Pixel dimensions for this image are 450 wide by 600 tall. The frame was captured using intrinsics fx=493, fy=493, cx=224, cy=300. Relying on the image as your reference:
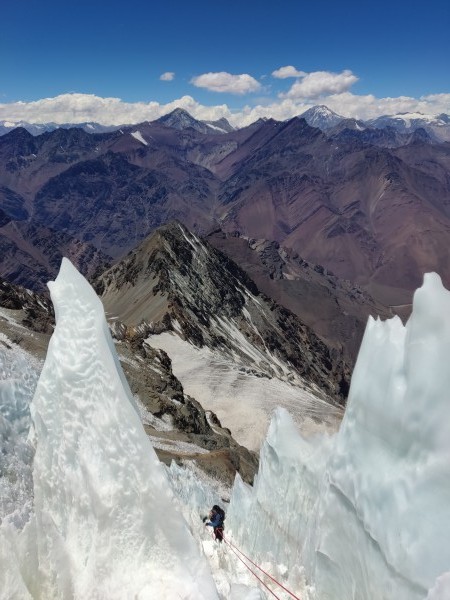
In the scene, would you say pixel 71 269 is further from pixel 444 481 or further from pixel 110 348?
pixel 444 481

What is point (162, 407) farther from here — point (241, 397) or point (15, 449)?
point (15, 449)

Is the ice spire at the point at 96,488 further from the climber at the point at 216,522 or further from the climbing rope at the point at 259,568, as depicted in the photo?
the climber at the point at 216,522

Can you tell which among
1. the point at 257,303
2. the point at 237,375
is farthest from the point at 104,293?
the point at 237,375

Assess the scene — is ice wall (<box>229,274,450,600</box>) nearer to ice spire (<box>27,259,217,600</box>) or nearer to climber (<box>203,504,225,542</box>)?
climber (<box>203,504,225,542</box>)

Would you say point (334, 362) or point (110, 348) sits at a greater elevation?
point (110, 348)

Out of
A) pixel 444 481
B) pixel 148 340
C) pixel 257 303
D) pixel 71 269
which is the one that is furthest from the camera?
pixel 257 303

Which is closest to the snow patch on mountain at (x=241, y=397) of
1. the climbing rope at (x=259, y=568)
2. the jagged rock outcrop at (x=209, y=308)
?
the jagged rock outcrop at (x=209, y=308)
